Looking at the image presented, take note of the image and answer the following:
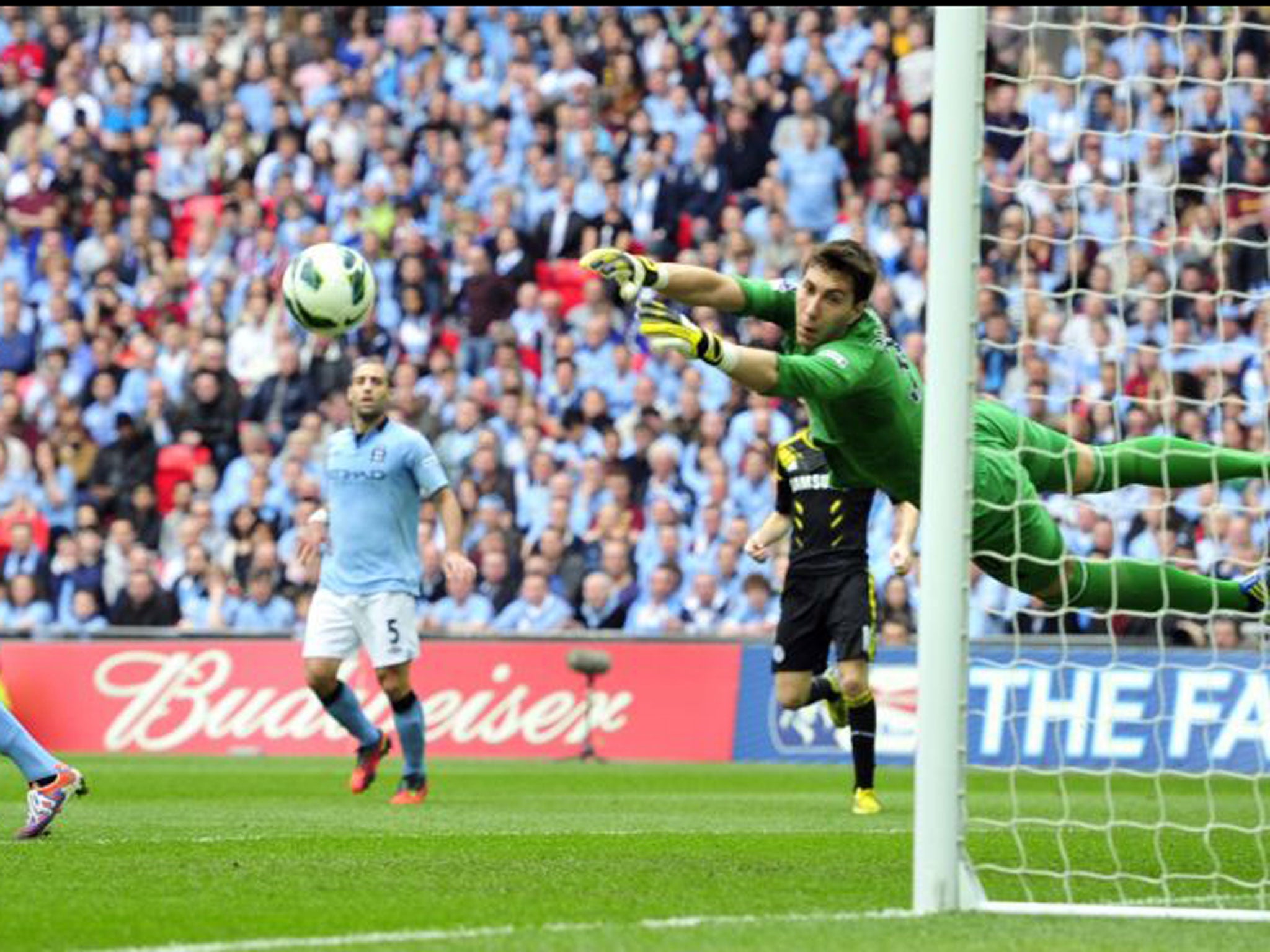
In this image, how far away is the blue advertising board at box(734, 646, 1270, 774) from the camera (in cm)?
1747

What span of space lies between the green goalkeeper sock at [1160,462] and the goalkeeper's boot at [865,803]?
11.7 feet

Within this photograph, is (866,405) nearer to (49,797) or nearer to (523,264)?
(49,797)

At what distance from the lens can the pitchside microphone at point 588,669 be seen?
19281 millimetres

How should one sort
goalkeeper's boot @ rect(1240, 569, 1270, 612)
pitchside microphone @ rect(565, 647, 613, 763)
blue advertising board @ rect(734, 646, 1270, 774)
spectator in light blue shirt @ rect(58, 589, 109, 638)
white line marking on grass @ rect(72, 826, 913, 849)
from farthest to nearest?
1. spectator in light blue shirt @ rect(58, 589, 109, 638)
2. pitchside microphone @ rect(565, 647, 613, 763)
3. blue advertising board @ rect(734, 646, 1270, 774)
4. white line marking on grass @ rect(72, 826, 913, 849)
5. goalkeeper's boot @ rect(1240, 569, 1270, 612)

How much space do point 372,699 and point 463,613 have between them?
160 centimetres

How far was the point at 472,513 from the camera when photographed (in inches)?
881

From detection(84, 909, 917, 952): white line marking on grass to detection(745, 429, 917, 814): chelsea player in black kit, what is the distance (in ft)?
19.9

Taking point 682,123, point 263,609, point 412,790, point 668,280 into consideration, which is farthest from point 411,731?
point 682,123

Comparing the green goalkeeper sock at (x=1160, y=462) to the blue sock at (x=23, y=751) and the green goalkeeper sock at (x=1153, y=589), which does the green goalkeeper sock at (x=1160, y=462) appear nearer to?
the green goalkeeper sock at (x=1153, y=589)

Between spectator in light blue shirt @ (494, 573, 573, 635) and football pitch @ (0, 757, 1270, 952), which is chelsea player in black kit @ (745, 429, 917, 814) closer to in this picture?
football pitch @ (0, 757, 1270, 952)

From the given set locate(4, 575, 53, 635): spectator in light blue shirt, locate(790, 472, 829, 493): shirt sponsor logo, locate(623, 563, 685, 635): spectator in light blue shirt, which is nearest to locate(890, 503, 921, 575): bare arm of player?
locate(790, 472, 829, 493): shirt sponsor logo

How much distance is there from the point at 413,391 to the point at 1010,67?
6639 mm

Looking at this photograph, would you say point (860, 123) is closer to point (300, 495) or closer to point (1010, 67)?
point (1010, 67)

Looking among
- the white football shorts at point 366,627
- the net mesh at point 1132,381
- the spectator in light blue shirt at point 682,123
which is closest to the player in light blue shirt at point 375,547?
the white football shorts at point 366,627
